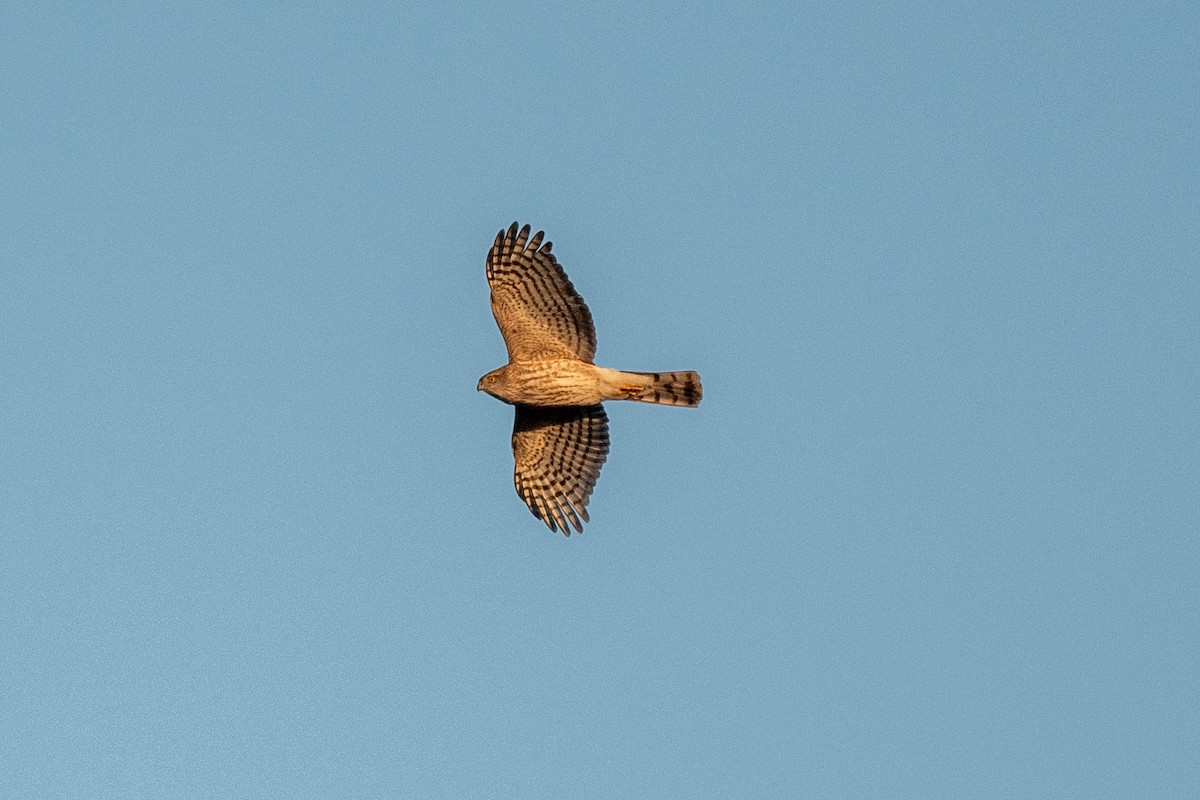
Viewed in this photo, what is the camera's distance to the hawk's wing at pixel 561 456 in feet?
85.6

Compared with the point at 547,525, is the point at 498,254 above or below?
above

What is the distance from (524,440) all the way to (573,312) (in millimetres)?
1871

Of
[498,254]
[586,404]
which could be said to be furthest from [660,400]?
[498,254]

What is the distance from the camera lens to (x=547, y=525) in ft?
86.0

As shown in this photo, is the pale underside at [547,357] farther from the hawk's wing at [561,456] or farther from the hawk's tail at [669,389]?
the hawk's tail at [669,389]

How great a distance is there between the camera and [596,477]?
85.9 feet

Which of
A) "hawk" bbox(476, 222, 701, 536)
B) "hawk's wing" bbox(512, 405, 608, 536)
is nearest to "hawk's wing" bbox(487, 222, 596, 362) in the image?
"hawk" bbox(476, 222, 701, 536)

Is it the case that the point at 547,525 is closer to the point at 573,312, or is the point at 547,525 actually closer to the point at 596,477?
the point at 596,477

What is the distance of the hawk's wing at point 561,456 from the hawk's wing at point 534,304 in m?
1.06

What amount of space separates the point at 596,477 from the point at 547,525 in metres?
0.77

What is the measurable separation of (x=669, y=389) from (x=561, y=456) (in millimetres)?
1701

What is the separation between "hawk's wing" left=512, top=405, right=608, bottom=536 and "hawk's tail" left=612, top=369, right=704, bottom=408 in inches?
40.2

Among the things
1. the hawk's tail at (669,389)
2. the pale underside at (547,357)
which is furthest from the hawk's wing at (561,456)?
the hawk's tail at (669,389)

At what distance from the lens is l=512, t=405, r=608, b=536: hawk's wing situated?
26078 mm
